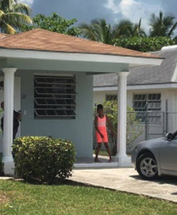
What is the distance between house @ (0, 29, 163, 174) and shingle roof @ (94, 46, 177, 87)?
4617mm

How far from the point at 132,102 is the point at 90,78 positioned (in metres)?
5.66

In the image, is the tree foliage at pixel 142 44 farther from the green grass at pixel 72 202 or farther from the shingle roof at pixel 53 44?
the green grass at pixel 72 202

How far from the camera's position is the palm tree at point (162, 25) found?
159 feet

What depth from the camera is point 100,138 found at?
50.3 ft

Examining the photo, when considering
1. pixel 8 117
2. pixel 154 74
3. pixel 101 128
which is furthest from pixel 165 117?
pixel 8 117

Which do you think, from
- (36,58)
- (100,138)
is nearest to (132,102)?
(100,138)

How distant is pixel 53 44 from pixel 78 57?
83 cm

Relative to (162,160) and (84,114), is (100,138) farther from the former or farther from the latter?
(162,160)

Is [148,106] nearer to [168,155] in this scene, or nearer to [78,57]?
[78,57]

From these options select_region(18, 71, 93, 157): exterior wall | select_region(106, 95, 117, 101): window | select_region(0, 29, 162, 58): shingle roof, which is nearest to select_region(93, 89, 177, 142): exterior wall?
select_region(106, 95, 117, 101): window

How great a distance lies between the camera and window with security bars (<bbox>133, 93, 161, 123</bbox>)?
2094cm

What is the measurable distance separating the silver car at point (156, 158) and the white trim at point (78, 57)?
281 cm

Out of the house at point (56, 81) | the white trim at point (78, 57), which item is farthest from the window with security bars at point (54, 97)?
the white trim at point (78, 57)

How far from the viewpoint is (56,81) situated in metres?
16.4
